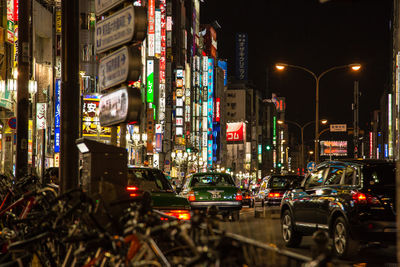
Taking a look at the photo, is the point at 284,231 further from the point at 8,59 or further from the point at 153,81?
the point at 153,81

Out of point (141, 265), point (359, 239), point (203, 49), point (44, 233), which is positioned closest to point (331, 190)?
point (359, 239)

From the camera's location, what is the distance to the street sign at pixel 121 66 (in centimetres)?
913

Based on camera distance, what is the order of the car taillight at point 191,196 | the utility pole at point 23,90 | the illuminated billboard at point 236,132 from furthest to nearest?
1. the illuminated billboard at point 236,132
2. the car taillight at point 191,196
3. the utility pole at point 23,90

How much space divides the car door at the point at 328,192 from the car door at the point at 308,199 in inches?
7.7

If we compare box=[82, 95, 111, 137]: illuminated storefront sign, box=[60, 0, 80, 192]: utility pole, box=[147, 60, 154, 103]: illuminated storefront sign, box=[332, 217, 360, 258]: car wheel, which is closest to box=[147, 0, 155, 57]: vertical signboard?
box=[147, 60, 154, 103]: illuminated storefront sign

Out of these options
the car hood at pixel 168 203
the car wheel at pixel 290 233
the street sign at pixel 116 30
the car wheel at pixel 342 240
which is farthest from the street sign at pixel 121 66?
the car wheel at pixel 290 233

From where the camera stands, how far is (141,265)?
473 centimetres

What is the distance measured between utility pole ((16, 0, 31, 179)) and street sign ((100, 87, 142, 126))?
745 centimetres

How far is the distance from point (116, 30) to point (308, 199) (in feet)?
20.0

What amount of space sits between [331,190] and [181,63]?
273 ft

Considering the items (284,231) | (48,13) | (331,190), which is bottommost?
(284,231)

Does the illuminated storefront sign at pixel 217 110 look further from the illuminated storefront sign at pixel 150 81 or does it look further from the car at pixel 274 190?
the car at pixel 274 190

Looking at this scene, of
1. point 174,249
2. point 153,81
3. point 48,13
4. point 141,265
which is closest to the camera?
point 141,265

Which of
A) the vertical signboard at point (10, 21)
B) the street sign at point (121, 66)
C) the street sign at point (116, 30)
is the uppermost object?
the vertical signboard at point (10, 21)
